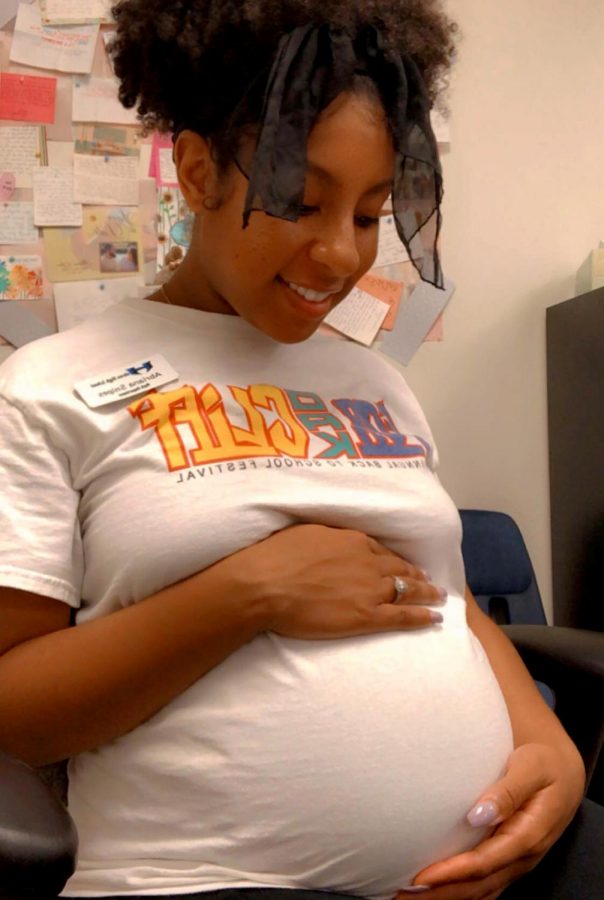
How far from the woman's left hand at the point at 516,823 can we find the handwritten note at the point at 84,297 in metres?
0.98

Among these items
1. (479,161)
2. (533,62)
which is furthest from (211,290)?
(533,62)

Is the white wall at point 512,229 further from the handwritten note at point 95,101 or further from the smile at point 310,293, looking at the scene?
the smile at point 310,293

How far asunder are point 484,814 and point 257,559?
0.27m

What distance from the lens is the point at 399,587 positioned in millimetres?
691

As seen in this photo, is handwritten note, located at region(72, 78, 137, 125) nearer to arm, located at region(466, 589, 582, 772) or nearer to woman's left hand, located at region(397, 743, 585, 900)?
arm, located at region(466, 589, 582, 772)

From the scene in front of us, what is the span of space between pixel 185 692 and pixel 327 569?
0.15 metres

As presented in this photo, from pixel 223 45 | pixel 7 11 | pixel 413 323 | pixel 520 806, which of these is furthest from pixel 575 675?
pixel 7 11

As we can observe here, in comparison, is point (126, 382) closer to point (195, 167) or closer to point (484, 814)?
point (195, 167)

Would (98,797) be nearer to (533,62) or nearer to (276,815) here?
(276,815)

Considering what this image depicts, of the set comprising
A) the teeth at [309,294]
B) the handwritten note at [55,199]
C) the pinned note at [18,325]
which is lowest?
the pinned note at [18,325]

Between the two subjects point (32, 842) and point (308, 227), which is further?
point (308, 227)

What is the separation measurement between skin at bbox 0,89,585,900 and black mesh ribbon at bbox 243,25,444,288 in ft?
0.06

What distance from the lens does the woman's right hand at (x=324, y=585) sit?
62cm

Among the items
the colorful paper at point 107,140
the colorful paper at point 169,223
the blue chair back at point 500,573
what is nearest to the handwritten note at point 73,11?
the colorful paper at point 107,140
